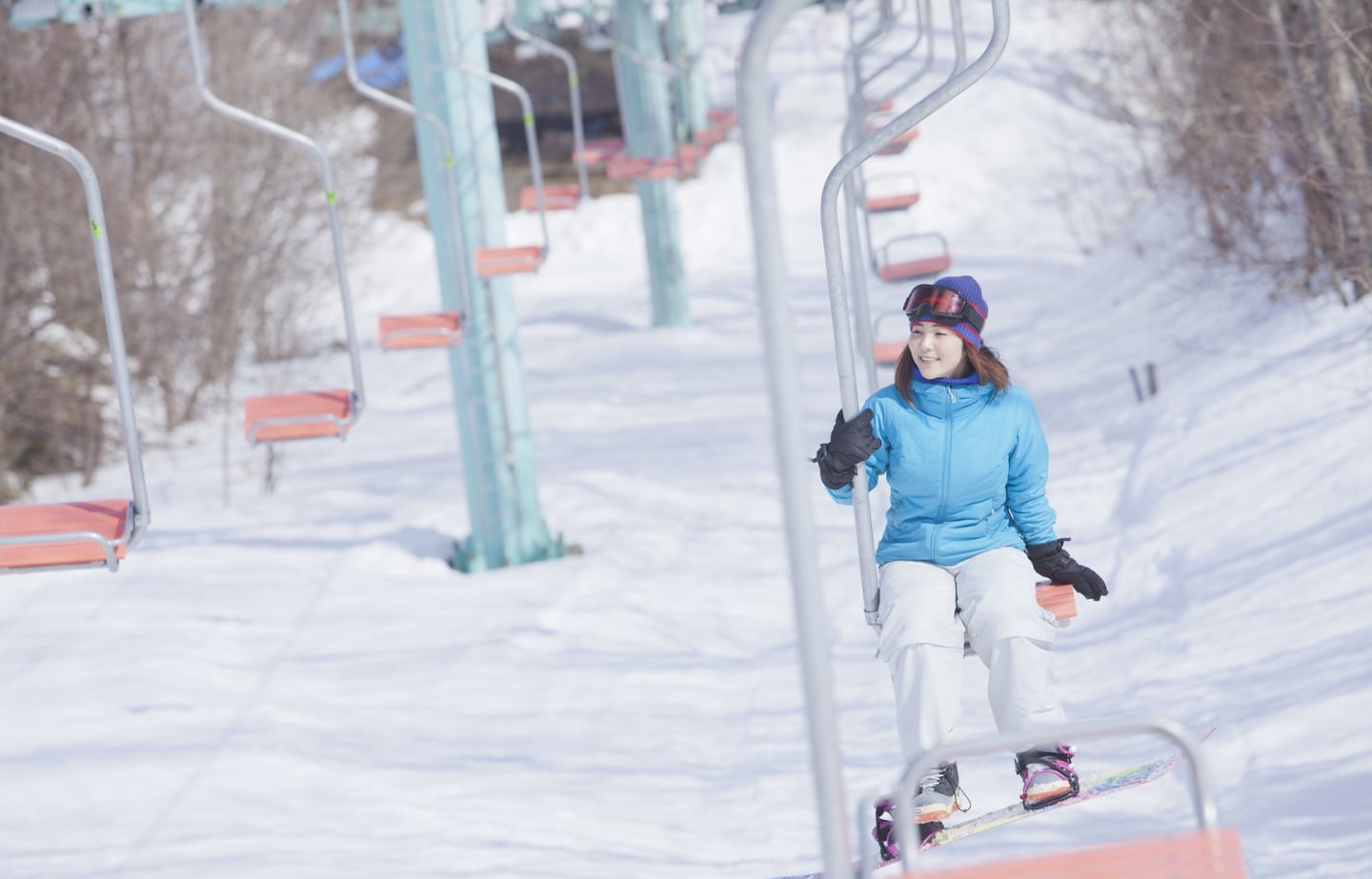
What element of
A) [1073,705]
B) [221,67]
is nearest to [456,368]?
[1073,705]

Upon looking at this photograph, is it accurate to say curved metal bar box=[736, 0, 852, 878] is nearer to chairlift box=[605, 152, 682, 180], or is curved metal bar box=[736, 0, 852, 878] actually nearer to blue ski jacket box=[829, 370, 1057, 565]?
blue ski jacket box=[829, 370, 1057, 565]

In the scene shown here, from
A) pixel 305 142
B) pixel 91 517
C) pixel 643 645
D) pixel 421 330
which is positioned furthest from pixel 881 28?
pixel 91 517

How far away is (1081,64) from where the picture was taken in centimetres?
2609

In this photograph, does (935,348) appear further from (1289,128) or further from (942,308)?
(1289,128)

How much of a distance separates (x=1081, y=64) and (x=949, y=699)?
23.9m

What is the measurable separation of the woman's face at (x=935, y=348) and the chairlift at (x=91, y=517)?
1959 mm

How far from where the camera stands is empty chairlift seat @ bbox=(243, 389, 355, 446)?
246 inches

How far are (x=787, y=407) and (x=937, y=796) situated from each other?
1.81 meters

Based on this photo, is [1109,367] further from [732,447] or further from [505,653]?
[505,653]

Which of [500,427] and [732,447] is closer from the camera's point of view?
[500,427]

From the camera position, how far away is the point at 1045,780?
3.69 m

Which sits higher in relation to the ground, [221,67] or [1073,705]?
[221,67]

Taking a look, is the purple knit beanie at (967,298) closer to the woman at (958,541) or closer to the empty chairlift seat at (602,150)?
the woman at (958,541)

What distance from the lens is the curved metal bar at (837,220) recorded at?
10.3ft
